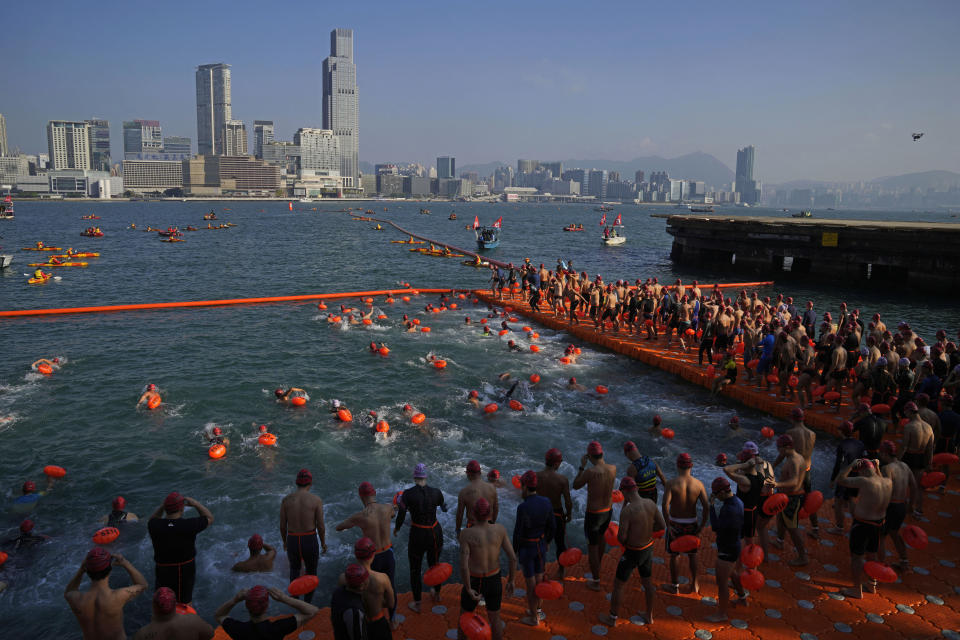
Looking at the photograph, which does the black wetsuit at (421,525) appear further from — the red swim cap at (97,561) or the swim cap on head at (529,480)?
the red swim cap at (97,561)

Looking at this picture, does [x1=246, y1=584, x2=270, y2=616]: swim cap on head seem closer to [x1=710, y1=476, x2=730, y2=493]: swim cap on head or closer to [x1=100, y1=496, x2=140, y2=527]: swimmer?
[x1=710, y1=476, x2=730, y2=493]: swim cap on head

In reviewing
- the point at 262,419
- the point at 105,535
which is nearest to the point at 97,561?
the point at 105,535

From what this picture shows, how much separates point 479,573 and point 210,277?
46430 mm

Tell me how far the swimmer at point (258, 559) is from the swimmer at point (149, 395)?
1036 centimetres

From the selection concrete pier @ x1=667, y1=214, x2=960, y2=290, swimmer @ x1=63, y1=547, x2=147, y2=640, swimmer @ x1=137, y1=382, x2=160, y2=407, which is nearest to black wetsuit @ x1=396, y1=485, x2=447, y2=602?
swimmer @ x1=63, y1=547, x2=147, y2=640

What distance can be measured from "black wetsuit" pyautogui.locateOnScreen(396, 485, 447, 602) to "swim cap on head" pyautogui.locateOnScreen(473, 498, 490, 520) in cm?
116

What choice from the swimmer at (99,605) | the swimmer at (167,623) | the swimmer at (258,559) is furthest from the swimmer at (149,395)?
the swimmer at (167,623)

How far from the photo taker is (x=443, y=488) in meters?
13.0

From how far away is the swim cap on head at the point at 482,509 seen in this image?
6797mm

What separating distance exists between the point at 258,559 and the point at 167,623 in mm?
4578

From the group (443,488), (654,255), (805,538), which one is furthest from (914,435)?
(654,255)

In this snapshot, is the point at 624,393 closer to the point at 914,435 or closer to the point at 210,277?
the point at 914,435

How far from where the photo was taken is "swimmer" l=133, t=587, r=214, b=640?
540 centimetres

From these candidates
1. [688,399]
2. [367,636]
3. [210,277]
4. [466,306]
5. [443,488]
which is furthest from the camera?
[210,277]
